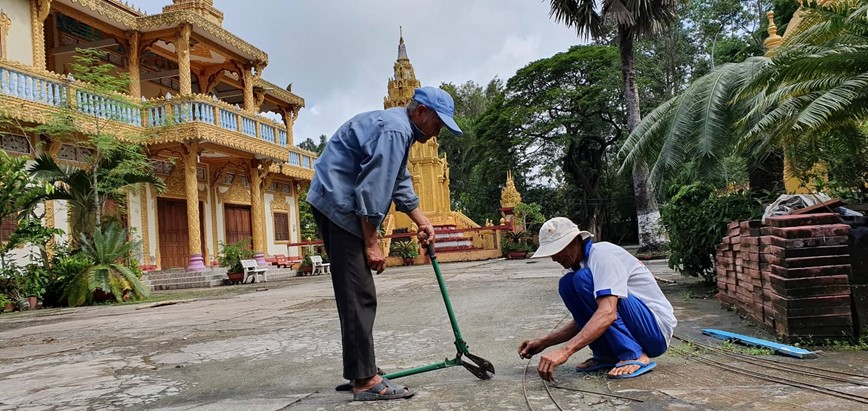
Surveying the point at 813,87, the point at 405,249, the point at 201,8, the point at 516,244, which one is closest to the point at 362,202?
the point at 813,87

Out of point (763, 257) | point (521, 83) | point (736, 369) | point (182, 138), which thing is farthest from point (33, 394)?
point (521, 83)

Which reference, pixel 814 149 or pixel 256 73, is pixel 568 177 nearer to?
pixel 256 73

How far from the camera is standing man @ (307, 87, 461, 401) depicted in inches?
99.1

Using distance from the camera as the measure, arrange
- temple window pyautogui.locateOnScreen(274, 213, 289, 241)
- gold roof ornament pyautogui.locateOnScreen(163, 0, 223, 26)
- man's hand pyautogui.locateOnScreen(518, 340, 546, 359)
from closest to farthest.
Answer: man's hand pyautogui.locateOnScreen(518, 340, 546, 359), gold roof ornament pyautogui.locateOnScreen(163, 0, 223, 26), temple window pyautogui.locateOnScreen(274, 213, 289, 241)

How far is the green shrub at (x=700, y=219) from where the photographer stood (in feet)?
19.1

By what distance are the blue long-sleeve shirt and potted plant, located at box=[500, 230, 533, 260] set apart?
1810 centimetres

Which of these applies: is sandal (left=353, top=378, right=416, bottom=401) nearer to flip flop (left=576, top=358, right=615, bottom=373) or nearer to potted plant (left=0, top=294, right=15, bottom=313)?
flip flop (left=576, top=358, right=615, bottom=373)

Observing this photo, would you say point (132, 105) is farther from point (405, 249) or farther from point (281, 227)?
point (405, 249)

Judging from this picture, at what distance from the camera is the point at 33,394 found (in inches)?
114

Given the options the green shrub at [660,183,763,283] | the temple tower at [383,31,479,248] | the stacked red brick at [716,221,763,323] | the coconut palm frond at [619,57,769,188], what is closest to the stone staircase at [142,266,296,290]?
the temple tower at [383,31,479,248]

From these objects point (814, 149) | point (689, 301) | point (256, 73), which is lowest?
point (689, 301)

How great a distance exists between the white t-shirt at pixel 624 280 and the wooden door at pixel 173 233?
1437 cm

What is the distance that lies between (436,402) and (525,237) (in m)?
19.0

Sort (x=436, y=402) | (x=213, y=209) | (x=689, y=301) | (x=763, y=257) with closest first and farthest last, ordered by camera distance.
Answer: (x=436, y=402) → (x=763, y=257) → (x=689, y=301) → (x=213, y=209)
